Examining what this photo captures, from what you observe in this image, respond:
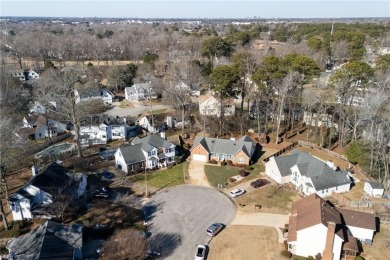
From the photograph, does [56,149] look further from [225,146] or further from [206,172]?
[225,146]

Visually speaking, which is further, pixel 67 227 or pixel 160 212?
pixel 160 212

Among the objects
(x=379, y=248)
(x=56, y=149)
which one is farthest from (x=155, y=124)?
(x=379, y=248)

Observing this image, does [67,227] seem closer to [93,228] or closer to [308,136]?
[93,228]

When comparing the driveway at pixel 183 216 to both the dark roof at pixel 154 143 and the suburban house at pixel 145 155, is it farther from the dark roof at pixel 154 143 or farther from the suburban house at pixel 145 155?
the dark roof at pixel 154 143

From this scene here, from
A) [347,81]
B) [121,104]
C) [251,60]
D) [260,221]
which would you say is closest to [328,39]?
[251,60]

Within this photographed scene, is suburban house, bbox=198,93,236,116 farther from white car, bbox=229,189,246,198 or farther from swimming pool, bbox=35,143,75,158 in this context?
white car, bbox=229,189,246,198

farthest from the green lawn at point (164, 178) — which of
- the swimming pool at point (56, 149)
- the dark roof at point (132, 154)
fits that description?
the swimming pool at point (56, 149)

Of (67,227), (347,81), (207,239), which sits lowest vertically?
(207,239)
